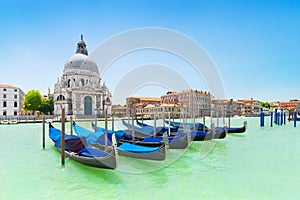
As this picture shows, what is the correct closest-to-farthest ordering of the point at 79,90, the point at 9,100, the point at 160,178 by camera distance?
→ the point at 160,178 → the point at 79,90 → the point at 9,100

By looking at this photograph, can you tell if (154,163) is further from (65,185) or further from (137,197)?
(65,185)

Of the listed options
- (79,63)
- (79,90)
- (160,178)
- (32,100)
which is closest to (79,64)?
(79,63)

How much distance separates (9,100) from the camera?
27047mm

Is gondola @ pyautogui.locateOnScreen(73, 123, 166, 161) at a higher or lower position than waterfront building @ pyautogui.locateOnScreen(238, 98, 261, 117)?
higher

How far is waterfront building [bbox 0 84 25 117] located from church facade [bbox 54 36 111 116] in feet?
19.9

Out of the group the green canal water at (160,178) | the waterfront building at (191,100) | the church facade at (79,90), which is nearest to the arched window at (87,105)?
the church facade at (79,90)

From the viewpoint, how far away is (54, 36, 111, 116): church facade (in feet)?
82.8

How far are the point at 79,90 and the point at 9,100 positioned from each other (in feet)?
35.1

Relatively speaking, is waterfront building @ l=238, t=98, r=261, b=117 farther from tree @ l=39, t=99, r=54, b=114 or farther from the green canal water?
the green canal water

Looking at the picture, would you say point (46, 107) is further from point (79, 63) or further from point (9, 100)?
point (79, 63)

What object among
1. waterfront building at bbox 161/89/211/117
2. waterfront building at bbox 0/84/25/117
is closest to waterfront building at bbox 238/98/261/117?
waterfront building at bbox 161/89/211/117

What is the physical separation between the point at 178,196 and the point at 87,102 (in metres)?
24.9

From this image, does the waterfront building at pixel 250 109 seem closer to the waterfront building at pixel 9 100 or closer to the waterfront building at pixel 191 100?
the waterfront building at pixel 191 100

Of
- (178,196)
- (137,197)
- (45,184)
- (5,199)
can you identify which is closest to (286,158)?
(178,196)
